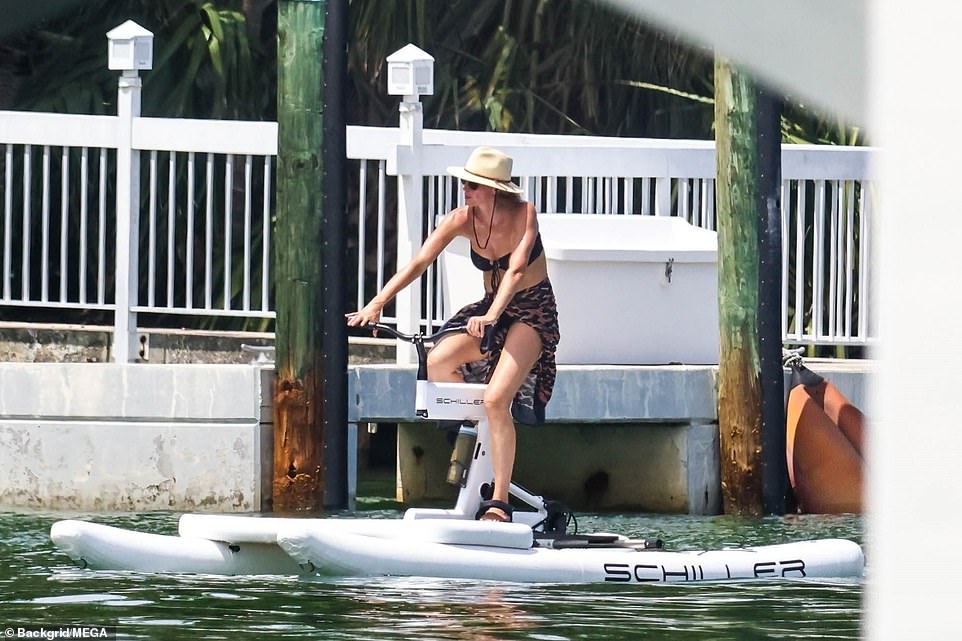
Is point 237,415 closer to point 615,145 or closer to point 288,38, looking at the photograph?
point 288,38

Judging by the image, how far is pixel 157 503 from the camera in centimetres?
896

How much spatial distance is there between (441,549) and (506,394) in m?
0.70

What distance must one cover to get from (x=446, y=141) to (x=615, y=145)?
0.99m

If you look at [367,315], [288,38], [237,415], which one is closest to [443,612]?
[367,315]

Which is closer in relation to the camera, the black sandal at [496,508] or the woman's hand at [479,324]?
the woman's hand at [479,324]

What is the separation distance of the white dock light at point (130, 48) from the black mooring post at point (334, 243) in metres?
1.69

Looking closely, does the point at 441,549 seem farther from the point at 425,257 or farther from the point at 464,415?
the point at 425,257

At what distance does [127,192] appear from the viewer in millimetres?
9875

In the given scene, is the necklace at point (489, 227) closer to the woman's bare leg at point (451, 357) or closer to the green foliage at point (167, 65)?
the woman's bare leg at point (451, 357)

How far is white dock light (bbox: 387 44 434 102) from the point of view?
9.77 meters

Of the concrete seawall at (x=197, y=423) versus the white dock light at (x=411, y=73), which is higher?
the white dock light at (x=411, y=73)

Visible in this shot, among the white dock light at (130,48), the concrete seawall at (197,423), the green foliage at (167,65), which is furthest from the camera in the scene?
the green foliage at (167,65)

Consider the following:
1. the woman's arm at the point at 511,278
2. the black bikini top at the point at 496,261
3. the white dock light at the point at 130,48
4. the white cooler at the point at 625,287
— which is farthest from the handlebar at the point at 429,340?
the white dock light at the point at 130,48

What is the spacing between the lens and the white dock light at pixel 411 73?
384 inches
